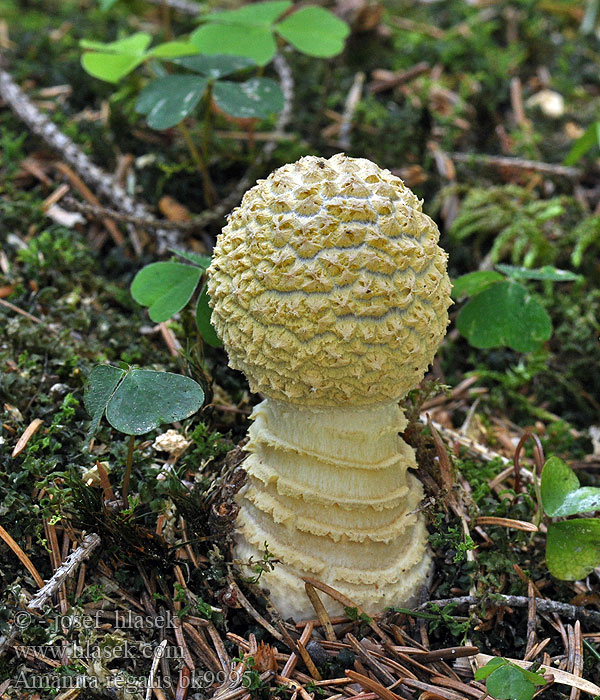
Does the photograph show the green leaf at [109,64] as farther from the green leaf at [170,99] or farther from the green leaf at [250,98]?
the green leaf at [250,98]

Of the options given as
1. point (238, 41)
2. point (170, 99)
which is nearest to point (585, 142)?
point (238, 41)

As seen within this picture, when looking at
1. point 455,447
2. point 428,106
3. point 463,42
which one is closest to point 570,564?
point 455,447

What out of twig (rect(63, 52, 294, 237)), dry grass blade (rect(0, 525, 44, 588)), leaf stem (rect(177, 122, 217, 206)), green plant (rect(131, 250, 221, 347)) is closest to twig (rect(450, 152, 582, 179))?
twig (rect(63, 52, 294, 237))

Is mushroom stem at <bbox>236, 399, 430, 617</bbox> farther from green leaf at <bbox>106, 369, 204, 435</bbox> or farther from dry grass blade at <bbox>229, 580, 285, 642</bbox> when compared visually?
green leaf at <bbox>106, 369, 204, 435</bbox>

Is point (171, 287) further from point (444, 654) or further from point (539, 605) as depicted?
point (539, 605)

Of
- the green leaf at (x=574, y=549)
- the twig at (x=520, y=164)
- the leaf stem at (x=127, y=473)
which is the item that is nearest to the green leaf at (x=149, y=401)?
the leaf stem at (x=127, y=473)

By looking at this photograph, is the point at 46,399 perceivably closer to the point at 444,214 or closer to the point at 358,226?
the point at 358,226
